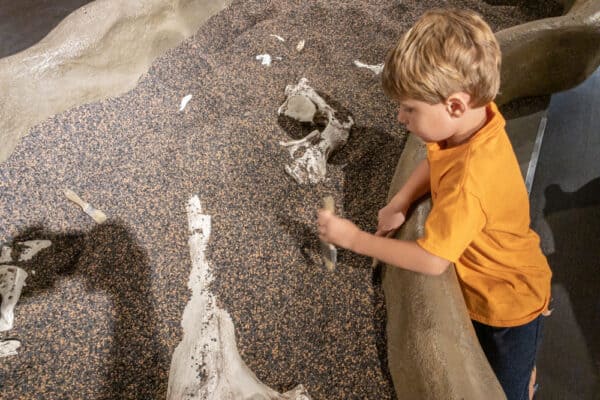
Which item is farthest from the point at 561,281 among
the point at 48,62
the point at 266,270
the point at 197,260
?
the point at 48,62

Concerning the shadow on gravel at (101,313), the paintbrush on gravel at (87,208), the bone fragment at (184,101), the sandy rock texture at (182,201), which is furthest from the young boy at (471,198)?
the bone fragment at (184,101)

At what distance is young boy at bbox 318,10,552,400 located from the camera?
1229 mm

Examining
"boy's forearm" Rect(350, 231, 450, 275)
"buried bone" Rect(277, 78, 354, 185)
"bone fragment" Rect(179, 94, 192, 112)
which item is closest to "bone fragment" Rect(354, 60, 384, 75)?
"buried bone" Rect(277, 78, 354, 185)

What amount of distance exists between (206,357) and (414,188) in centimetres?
99

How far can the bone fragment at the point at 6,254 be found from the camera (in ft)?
6.50

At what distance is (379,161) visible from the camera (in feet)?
7.44

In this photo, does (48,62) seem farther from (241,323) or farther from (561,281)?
(561,281)

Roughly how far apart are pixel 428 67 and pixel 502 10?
2552 millimetres

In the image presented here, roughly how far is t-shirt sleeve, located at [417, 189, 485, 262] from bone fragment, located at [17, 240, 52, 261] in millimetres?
1691

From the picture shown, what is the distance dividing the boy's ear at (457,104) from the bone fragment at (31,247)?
5.93ft

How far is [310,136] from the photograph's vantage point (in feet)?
7.34

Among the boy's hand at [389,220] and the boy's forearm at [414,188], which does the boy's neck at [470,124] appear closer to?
the boy's forearm at [414,188]

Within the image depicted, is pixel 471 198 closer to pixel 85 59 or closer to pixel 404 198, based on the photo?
pixel 404 198

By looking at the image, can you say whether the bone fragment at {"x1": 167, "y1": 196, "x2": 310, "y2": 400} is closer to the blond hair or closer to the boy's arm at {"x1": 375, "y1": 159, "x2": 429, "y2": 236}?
the boy's arm at {"x1": 375, "y1": 159, "x2": 429, "y2": 236}
